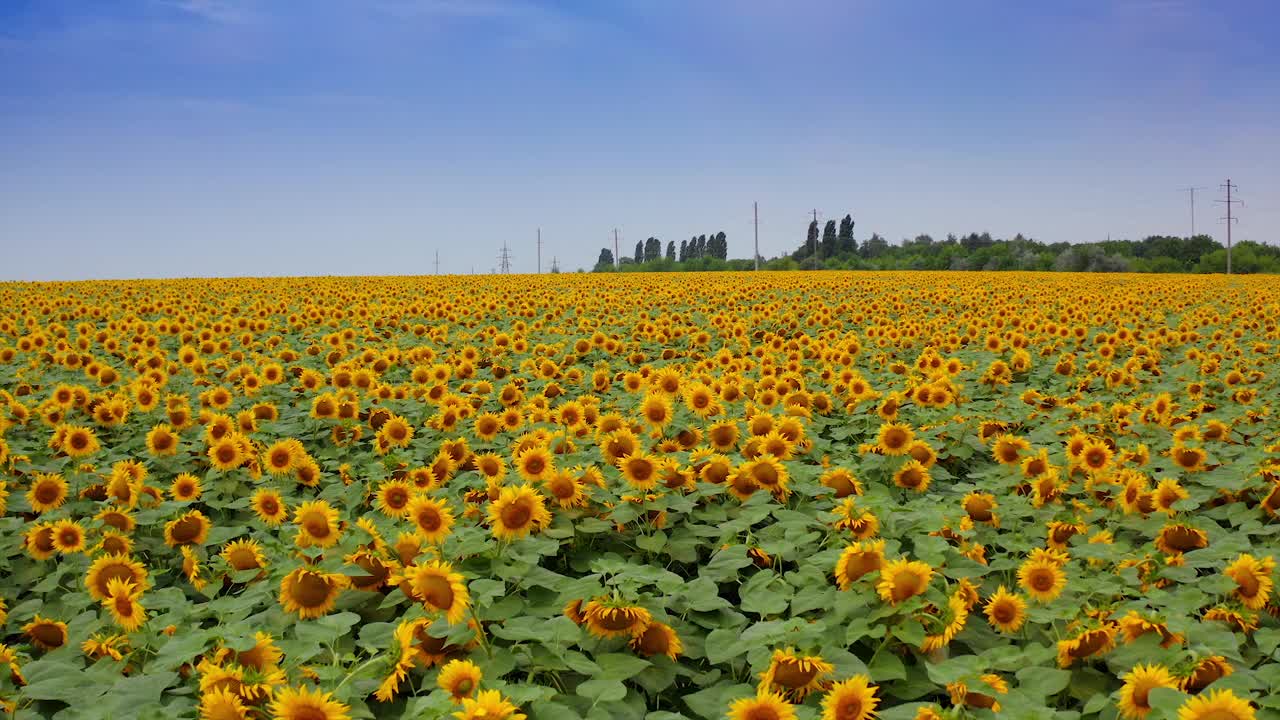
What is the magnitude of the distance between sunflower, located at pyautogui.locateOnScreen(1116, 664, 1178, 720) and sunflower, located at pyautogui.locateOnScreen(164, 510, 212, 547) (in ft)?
14.9

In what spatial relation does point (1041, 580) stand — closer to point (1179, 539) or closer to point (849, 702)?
point (1179, 539)

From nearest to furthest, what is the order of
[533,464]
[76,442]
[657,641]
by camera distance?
[657,641], [533,464], [76,442]

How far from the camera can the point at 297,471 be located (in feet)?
18.3

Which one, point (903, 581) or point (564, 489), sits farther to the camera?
point (564, 489)

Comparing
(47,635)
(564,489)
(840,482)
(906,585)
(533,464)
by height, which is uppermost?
(533,464)

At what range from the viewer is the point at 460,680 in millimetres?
2465

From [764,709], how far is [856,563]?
3.21 ft

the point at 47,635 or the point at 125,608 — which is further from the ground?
the point at 125,608

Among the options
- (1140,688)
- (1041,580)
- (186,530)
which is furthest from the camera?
(186,530)

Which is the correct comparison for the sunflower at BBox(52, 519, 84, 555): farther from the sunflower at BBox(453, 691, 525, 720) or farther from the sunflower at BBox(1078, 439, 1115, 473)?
the sunflower at BBox(1078, 439, 1115, 473)

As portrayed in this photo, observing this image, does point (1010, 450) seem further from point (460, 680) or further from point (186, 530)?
point (186, 530)

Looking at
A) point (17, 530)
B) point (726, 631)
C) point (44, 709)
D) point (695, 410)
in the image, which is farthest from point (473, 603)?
point (17, 530)

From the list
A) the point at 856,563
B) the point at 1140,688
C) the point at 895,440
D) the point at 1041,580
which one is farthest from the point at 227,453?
the point at 1140,688

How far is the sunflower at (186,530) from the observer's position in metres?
4.55
